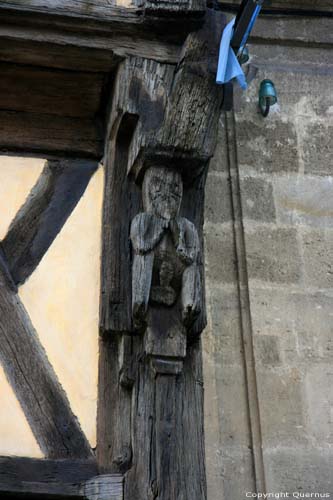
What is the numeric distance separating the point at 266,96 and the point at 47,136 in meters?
1.22

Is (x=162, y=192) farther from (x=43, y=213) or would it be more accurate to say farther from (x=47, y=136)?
(x=47, y=136)

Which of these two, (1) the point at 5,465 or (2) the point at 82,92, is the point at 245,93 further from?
(1) the point at 5,465

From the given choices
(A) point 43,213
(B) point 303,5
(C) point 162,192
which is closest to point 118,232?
(C) point 162,192

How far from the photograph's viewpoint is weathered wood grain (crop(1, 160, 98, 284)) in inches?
134

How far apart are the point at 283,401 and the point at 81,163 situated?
4.00 feet

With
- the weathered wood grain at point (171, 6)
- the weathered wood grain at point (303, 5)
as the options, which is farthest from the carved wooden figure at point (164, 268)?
the weathered wood grain at point (303, 5)

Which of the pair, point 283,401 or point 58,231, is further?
point 283,401

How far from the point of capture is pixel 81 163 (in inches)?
145

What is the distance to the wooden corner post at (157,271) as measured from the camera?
301 cm

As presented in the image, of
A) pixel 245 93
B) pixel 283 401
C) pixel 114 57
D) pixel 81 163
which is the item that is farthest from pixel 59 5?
pixel 283 401

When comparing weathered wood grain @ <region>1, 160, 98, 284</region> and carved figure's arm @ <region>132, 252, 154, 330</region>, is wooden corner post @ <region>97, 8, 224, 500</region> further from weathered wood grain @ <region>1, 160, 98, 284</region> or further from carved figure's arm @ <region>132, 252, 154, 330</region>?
weathered wood grain @ <region>1, 160, 98, 284</region>

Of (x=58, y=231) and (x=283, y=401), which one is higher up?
(x=58, y=231)

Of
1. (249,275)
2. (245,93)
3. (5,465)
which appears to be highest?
(245,93)

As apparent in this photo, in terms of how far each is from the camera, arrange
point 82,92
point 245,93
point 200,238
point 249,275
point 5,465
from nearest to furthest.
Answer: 1. point 5,465
2. point 200,238
3. point 82,92
4. point 249,275
5. point 245,93
